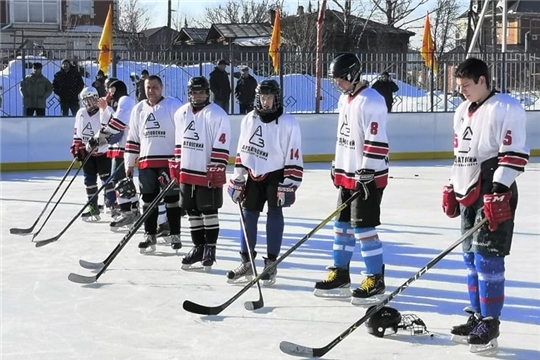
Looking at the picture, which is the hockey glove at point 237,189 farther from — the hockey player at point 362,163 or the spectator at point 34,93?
the spectator at point 34,93

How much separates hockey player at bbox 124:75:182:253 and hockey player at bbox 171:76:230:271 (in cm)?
51

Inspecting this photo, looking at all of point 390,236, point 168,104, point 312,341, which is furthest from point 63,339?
point 390,236

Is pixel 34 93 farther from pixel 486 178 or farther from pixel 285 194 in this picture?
pixel 486 178

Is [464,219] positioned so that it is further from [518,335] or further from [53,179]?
[53,179]

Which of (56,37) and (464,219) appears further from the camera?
(56,37)

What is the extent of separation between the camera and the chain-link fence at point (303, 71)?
12398 millimetres

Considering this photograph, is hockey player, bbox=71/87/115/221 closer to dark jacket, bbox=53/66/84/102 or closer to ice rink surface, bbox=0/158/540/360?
ice rink surface, bbox=0/158/540/360

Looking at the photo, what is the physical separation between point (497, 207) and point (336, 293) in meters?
1.37

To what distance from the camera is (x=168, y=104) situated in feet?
19.2

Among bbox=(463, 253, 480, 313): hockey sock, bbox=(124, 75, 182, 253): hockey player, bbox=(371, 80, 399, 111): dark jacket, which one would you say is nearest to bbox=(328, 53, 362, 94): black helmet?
bbox=(463, 253, 480, 313): hockey sock

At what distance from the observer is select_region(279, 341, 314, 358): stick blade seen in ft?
11.6

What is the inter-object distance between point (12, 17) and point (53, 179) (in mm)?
17037

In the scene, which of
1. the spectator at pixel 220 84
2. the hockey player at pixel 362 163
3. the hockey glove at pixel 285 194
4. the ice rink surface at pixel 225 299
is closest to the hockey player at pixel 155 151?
the ice rink surface at pixel 225 299

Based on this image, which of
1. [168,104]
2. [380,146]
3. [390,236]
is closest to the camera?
[380,146]
